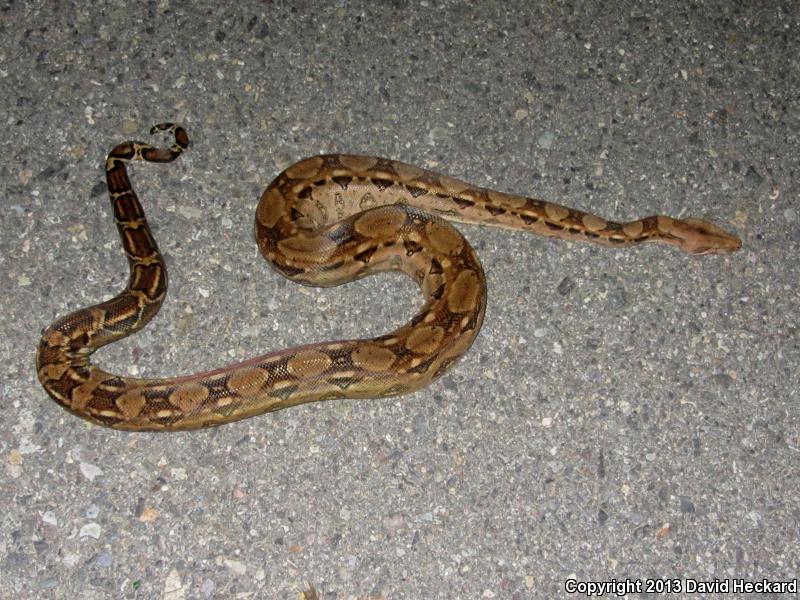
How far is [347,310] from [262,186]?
86 centimetres

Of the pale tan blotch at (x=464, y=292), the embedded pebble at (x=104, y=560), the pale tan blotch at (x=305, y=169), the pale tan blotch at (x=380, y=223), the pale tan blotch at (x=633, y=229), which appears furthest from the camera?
the pale tan blotch at (x=633, y=229)

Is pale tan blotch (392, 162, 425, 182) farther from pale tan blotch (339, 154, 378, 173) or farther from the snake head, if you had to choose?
the snake head

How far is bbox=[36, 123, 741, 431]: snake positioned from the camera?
3.36m

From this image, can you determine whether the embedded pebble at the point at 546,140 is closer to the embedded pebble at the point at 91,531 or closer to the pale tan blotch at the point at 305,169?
the pale tan blotch at the point at 305,169

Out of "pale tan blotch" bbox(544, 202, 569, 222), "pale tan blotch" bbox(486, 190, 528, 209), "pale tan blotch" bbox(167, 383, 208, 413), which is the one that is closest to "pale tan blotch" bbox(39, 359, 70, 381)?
"pale tan blotch" bbox(167, 383, 208, 413)

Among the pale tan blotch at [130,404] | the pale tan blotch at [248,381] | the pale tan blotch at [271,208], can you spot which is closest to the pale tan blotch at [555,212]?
the pale tan blotch at [271,208]

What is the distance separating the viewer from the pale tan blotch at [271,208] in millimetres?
3762

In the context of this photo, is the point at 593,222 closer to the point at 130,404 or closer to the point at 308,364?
the point at 308,364

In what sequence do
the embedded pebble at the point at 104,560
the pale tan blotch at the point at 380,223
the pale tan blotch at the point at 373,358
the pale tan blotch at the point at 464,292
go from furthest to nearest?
the pale tan blotch at the point at 380,223 → the pale tan blotch at the point at 464,292 → the pale tan blotch at the point at 373,358 → the embedded pebble at the point at 104,560

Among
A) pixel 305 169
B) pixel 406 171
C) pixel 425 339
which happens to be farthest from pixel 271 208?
pixel 425 339

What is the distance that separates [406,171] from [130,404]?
183 centimetres

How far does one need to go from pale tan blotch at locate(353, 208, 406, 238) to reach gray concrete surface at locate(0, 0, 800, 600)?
1.12ft

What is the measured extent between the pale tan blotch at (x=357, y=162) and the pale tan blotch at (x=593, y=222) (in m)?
1.17

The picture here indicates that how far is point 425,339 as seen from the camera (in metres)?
3.49
